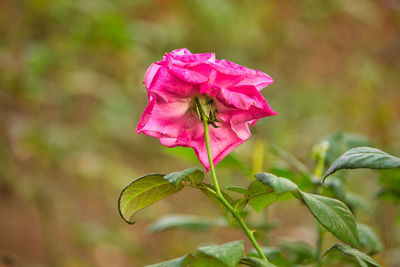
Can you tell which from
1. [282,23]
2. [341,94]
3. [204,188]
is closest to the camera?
[204,188]

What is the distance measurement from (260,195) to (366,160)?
0.10 meters

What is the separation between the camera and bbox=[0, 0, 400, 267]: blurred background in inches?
47.3

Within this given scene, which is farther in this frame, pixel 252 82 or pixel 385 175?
pixel 385 175

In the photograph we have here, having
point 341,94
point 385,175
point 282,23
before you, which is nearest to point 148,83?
point 385,175

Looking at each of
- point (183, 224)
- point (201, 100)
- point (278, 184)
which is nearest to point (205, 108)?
point (201, 100)

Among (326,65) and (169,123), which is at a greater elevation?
(169,123)

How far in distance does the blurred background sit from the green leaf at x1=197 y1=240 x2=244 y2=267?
25cm

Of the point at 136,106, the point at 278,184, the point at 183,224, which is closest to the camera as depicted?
the point at 278,184

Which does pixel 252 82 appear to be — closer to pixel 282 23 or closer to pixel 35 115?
pixel 35 115

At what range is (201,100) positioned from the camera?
1.44ft

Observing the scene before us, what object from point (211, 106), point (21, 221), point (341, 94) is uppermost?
point (211, 106)

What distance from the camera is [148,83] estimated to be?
1.39 feet

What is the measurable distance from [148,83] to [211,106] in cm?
7

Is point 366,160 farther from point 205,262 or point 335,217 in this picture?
point 205,262
